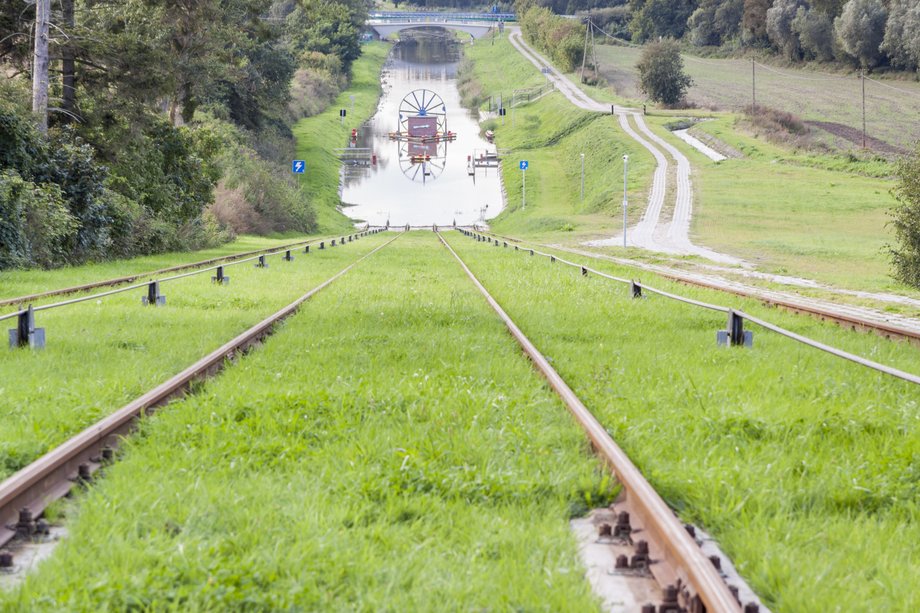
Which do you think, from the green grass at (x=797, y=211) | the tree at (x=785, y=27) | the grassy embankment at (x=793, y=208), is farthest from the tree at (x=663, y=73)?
the tree at (x=785, y=27)

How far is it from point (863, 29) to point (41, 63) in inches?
4313

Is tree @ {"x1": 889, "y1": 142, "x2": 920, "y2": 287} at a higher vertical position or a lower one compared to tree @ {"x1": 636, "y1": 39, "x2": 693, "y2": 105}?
lower

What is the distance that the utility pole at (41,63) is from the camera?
1003 inches

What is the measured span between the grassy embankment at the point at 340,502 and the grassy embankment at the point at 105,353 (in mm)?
673

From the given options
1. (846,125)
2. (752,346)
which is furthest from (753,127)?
(752,346)

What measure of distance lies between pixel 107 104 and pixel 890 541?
30.1 metres

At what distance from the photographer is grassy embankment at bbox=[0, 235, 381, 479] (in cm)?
662

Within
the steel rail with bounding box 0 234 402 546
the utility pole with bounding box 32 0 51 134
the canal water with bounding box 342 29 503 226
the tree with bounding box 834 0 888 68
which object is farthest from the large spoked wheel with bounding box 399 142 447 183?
the steel rail with bounding box 0 234 402 546

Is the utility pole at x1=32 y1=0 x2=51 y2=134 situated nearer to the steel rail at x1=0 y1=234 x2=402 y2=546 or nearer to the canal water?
the steel rail at x1=0 y1=234 x2=402 y2=546

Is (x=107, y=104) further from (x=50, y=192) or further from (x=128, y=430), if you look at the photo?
(x=128, y=430)

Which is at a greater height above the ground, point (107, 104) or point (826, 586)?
point (107, 104)

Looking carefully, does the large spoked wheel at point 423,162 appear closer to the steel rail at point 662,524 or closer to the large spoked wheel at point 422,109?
the large spoked wheel at point 422,109

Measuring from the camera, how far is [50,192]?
25469 millimetres

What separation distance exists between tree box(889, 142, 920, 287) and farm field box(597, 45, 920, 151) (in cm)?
5881
